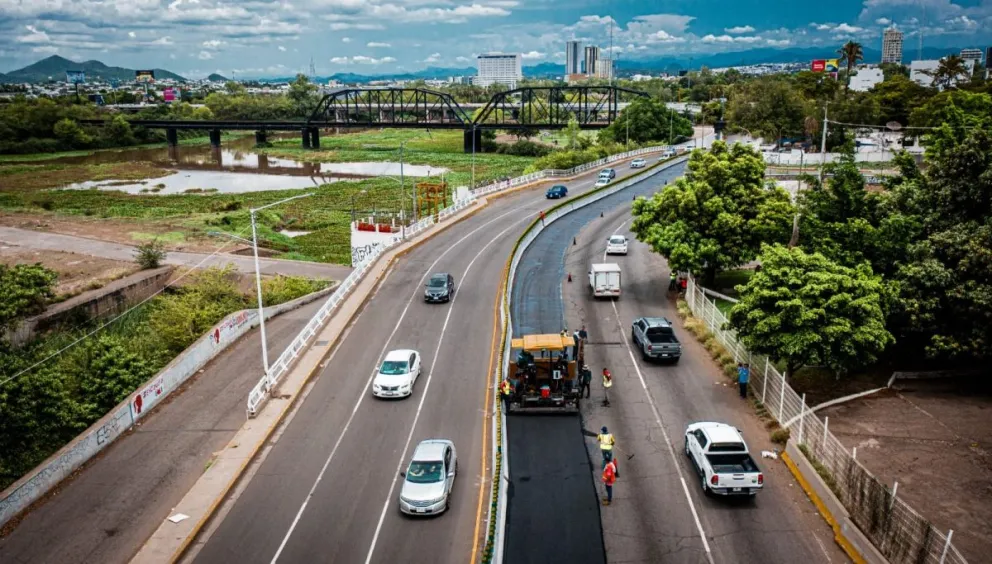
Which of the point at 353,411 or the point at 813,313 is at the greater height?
the point at 813,313

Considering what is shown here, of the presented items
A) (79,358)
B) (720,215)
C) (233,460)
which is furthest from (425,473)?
(720,215)

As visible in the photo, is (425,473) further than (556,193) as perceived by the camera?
No

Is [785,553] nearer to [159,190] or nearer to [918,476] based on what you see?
[918,476]

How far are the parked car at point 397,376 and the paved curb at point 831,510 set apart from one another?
14.5 meters

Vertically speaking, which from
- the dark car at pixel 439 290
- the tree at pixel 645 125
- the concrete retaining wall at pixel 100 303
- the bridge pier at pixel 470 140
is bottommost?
the concrete retaining wall at pixel 100 303

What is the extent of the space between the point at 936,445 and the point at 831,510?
6586 millimetres

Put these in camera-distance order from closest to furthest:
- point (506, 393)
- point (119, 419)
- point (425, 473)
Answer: point (425, 473) < point (506, 393) < point (119, 419)

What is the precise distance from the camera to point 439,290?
142 ft

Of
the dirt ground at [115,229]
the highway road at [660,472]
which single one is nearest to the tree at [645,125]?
the dirt ground at [115,229]

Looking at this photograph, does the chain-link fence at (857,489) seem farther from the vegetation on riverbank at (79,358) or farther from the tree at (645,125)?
the tree at (645,125)

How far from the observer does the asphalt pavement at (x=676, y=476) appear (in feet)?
67.2

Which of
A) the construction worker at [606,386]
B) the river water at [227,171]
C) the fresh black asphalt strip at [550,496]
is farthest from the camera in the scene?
the river water at [227,171]

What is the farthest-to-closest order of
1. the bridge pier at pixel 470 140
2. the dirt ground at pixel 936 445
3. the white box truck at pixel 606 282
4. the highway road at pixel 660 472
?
the bridge pier at pixel 470 140 → the white box truck at pixel 606 282 → the dirt ground at pixel 936 445 → the highway road at pixel 660 472

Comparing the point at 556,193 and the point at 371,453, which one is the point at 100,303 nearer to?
the point at 371,453
